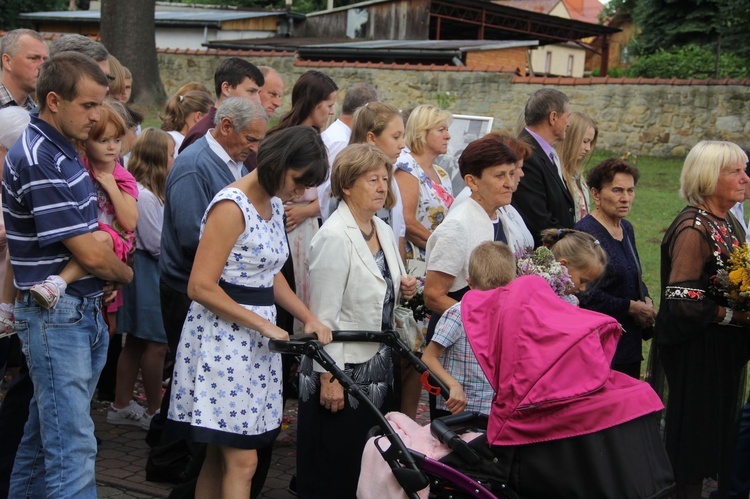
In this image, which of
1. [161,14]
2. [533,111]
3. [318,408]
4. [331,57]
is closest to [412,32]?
[331,57]

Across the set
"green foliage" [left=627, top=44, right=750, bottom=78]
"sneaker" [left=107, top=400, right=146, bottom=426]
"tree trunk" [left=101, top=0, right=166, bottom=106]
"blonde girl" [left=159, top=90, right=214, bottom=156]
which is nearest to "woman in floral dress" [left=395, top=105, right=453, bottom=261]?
"blonde girl" [left=159, top=90, right=214, bottom=156]

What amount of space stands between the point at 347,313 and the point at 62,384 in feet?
4.75

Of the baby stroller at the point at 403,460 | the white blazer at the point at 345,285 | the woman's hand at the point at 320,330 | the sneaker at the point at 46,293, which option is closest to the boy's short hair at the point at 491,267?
the white blazer at the point at 345,285

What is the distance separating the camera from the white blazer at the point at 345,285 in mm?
4555

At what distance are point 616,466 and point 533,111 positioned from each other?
334 centimetres

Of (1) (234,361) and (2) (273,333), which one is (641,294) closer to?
(2) (273,333)

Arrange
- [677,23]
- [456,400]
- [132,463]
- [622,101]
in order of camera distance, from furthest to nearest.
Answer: [677,23] < [622,101] < [132,463] < [456,400]

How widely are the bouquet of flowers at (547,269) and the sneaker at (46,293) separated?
2.30 metres

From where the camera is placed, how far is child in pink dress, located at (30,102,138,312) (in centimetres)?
407

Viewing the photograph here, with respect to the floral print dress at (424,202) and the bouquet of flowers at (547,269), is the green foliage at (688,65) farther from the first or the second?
the bouquet of flowers at (547,269)

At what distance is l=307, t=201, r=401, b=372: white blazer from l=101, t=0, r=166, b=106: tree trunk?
56.5 ft

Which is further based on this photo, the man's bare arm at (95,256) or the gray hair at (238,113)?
the gray hair at (238,113)

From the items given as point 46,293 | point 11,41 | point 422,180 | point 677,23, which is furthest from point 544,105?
point 677,23

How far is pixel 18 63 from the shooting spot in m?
5.51
